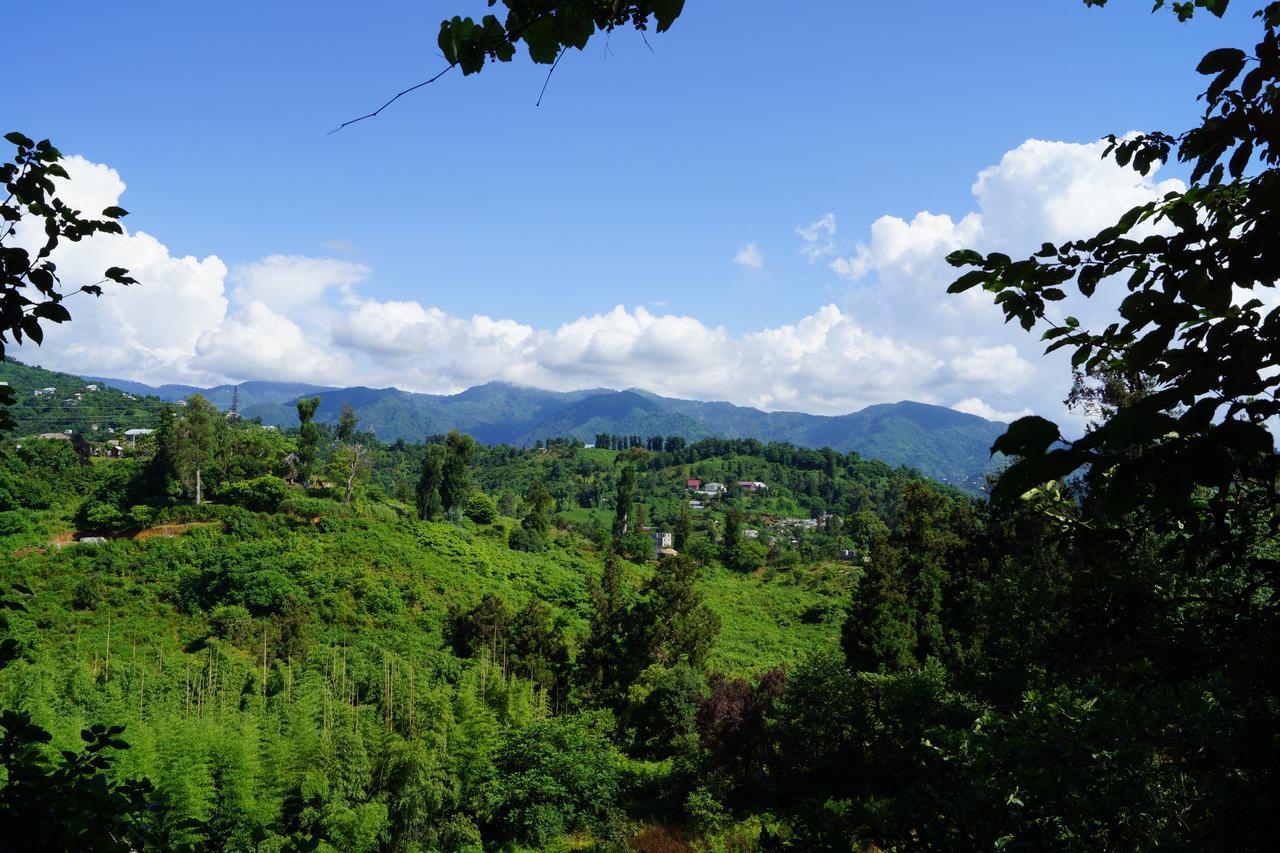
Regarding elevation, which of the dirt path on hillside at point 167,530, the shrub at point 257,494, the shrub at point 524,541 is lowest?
the shrub at point 524,541

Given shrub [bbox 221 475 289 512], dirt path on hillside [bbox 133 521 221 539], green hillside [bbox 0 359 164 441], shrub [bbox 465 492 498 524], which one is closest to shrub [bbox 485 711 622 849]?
dirt path on hillside [bbox 133 521 221 539]

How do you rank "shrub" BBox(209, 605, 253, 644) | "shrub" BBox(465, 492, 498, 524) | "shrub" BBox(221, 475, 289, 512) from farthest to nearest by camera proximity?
"shrub" BBox(465, 492, 498, 524) < "shrub" BBox(221, 475, 289, 512) < "shrub" BBox(209, 605, 253, 644)

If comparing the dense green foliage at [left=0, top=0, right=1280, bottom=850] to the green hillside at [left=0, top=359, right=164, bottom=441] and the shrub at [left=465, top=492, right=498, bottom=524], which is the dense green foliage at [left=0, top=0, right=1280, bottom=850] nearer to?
the shrub at [left=465, top=492, right=498, bottom=524]

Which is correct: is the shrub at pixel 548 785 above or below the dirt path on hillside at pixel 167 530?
below

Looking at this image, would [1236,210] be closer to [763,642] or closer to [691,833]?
[691,833]

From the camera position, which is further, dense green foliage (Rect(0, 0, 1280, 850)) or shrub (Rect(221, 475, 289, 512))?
shrub (Rect(221, 475, 289, 512))

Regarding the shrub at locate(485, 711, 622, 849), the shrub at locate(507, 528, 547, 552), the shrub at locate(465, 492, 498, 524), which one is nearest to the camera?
the shrub at locate(485, 711, 622, 849)

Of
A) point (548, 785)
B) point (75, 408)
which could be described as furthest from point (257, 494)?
point (75, 408)

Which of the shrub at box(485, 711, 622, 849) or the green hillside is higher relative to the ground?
the green hillside

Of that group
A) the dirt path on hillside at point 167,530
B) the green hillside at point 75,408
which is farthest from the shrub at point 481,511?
the green hillside at point 75,408

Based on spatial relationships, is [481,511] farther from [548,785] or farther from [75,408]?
[75,408]

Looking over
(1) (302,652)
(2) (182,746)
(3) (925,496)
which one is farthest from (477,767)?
(3) (925,496)

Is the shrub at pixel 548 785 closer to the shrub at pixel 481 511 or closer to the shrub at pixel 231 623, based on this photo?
the shrub at pixel 231 623

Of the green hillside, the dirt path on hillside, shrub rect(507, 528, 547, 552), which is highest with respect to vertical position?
the green hillside
